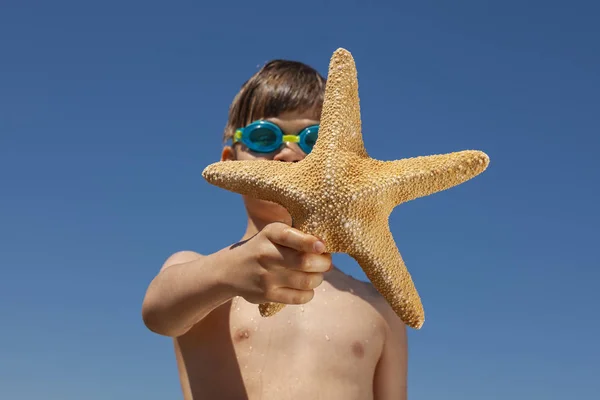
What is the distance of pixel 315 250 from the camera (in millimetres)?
2465

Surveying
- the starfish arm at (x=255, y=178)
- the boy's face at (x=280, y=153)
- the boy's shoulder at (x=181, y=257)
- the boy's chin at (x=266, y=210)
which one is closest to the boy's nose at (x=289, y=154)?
the boy's face at (x=280, y=153)

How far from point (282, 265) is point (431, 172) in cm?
74

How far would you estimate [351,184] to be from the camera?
8.50 ft

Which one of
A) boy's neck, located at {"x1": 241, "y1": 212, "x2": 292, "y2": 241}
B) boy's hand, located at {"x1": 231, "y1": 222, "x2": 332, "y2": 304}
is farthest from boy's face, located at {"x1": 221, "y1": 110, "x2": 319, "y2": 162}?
boy's hand, located at {"x1": 231, "y1": 222, "x2": 332, "y2": 304}

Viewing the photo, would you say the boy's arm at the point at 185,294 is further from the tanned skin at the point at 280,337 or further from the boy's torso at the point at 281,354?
the boy's torso at the point at 281,354

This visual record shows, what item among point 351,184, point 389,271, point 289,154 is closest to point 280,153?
point 289,154

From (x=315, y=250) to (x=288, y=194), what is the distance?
310mm

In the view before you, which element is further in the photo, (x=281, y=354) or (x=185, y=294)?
(x=281, y=354)

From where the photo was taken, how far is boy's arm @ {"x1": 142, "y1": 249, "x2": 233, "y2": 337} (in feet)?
9.98

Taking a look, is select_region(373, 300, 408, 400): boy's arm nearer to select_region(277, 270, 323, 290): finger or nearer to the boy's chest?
the boy's chest

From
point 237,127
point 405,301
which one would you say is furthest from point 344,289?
point 405,301

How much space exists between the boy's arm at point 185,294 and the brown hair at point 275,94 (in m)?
1.42

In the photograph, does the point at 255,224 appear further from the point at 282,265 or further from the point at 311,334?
the point at 282,265

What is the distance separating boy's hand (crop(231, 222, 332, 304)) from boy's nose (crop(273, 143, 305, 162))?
1.38 metres
